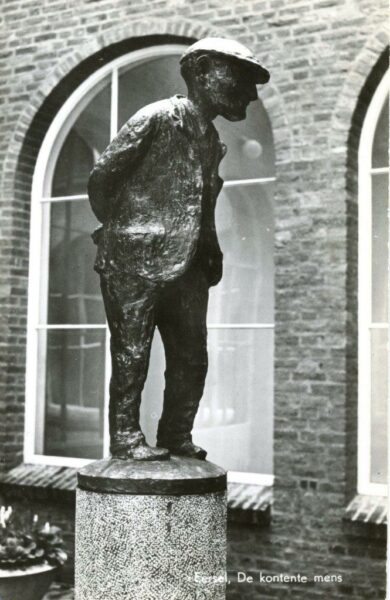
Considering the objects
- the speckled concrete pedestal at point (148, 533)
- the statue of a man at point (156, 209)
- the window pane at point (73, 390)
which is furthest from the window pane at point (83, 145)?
the speckled concrete pedestal at point (148, 533)

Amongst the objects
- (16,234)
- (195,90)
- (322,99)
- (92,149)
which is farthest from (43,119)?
(195,90)

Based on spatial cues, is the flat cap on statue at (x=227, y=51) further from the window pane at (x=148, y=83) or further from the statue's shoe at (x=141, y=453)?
the window pane at (x=148, y=83)

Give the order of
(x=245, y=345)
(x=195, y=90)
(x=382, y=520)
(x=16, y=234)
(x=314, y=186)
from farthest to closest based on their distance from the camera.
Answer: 1. (x=16, y=234)
2. (x=245, y=345)
3. (x=314, y=186)
4. (x=382, y=520)
5. (x=195, y=90)

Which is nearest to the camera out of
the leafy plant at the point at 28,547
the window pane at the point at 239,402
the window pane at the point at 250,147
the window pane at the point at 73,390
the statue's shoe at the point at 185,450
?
the statue's shoe at the point at 185,450

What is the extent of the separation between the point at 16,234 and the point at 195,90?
13.5 ft

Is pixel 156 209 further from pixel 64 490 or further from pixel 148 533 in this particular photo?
pixel 64 490

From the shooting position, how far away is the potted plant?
6004 mm

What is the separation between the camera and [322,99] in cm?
643

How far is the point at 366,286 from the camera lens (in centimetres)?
645

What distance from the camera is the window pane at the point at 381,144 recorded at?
645 cm

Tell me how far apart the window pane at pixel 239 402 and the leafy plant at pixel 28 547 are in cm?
143

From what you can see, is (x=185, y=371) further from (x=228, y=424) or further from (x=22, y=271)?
(x=22, y=271)

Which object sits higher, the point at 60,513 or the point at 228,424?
the point at 228,424

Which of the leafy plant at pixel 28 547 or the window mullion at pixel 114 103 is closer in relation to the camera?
the leafy plant at pixel 28 547
